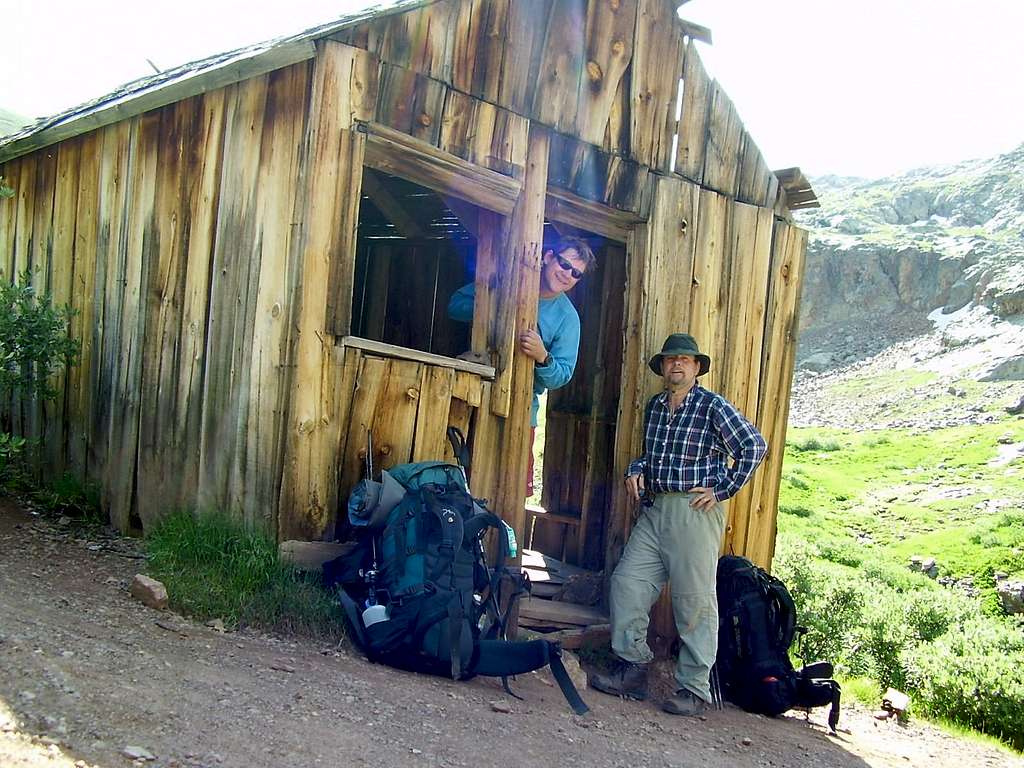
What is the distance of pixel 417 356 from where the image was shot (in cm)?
536

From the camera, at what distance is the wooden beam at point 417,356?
16.9ft

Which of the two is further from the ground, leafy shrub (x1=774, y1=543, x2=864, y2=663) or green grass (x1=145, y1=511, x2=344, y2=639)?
green grass (x1=145, y1=511, x2=344, y2=639)

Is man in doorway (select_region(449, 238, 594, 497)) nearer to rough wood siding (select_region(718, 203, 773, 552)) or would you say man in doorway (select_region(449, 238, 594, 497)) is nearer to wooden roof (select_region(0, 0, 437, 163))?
rough wood siding (select_region(718, 203, 773, 552))

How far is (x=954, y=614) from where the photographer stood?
37.6 ft

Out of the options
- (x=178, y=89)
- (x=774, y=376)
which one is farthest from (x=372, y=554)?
(x=774, y=376)

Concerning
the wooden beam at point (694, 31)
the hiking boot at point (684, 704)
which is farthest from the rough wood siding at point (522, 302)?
the wooden beam at point (694, 31)

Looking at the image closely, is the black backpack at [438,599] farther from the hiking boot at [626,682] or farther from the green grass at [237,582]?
the hiking boot at [626,682]

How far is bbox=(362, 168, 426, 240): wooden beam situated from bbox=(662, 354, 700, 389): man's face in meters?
3.03

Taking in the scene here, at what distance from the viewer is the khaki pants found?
5.52 metres

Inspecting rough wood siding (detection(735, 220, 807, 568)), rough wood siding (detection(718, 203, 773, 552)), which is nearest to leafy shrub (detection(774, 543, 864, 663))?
rough wood siding (detection(735, 220, 807, 568))

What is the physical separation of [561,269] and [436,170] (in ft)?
3.59

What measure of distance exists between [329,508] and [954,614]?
9.14 metres

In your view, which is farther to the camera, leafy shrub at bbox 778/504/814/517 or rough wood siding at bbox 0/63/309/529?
leafy shrub at bbox 778/504/814/517

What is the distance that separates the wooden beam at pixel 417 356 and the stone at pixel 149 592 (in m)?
1.50
